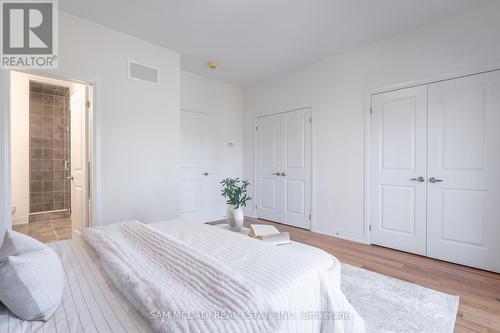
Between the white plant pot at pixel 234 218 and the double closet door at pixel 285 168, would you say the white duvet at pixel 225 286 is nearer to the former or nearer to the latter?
the white plant pot at pixel 234 218

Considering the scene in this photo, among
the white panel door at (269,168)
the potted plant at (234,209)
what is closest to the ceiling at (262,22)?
the white panel door at (269,168)

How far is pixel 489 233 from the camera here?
94.9 inches

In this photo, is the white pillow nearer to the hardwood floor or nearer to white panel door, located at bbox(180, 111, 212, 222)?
the hardwood floor

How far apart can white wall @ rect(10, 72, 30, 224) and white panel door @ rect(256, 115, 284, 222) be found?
14.1ft

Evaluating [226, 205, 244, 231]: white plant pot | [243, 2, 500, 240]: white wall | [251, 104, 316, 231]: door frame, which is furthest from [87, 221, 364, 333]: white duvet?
[251, 104, 316, 231]: door frame

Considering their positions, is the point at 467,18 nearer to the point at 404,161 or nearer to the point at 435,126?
the point at 435,126

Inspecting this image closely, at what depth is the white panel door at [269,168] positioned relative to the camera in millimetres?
4398

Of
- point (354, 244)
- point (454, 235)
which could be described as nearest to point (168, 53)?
point (354, 244)

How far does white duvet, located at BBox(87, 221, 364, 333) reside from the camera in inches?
30.2

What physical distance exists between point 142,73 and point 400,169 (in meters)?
3.51

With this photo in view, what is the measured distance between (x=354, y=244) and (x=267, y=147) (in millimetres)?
2228

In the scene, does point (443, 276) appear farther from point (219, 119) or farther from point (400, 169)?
point (219, 119)

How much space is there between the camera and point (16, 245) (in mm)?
955

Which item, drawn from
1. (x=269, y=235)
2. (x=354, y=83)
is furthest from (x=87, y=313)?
(x=354, y=83)
